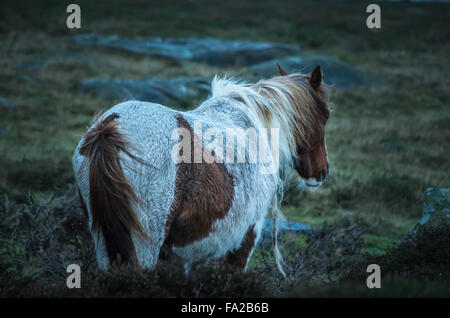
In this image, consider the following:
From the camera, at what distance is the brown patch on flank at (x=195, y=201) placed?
2.60 m

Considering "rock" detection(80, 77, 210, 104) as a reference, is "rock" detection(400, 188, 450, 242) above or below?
below

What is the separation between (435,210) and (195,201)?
323 cm

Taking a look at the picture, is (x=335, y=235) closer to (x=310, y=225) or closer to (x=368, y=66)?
(x=310, y=225)

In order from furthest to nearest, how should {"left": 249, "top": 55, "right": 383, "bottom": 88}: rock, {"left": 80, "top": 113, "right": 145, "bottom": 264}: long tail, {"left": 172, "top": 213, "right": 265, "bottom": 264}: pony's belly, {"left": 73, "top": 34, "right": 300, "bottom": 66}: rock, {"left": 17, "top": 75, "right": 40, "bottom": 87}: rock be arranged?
{"left": 73, "top": 34, "right": 300, "bottom": 66}: rock < {"left": 249, "top": 55, "right": 383, "bottom": 88}: rock < {"left": 17, "top": 75, "right": 40, "bottom": 87}: rock < {"left": 172, "top": 213, "right": 265, "bottom": 264}: pony's belly < {"left": 80, "top": 113, "right": 145, "bottom": 264}: long tail

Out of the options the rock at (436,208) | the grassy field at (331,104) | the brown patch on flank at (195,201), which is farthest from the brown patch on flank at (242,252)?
the rock at (436,208)

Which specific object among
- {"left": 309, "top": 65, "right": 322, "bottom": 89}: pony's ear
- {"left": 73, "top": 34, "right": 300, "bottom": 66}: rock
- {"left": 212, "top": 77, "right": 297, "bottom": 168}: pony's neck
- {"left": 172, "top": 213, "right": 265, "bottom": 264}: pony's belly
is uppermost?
{"left": 73, "top": 34, "right": 300, "bottom": 66}: rock

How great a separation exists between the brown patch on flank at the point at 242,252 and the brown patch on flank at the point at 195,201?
1.52 ft

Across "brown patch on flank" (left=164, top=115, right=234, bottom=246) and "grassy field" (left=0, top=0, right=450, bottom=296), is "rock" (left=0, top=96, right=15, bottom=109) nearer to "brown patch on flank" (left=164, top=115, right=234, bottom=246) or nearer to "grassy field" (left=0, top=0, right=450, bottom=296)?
"grassy field" (left=0, top=0, right=450, bottom=296)

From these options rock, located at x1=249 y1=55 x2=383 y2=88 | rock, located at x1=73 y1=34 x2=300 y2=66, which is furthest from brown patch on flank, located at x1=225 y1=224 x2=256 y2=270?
rock, located at x1=73 y1=34 x2=300 y2=66

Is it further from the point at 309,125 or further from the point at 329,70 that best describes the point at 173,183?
the point at 329,70

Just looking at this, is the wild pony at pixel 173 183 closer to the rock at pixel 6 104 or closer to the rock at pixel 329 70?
the rock at pixel 6 104

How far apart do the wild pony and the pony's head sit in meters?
0.47

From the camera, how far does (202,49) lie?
880 inches

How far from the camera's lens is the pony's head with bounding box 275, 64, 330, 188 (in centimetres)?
368
